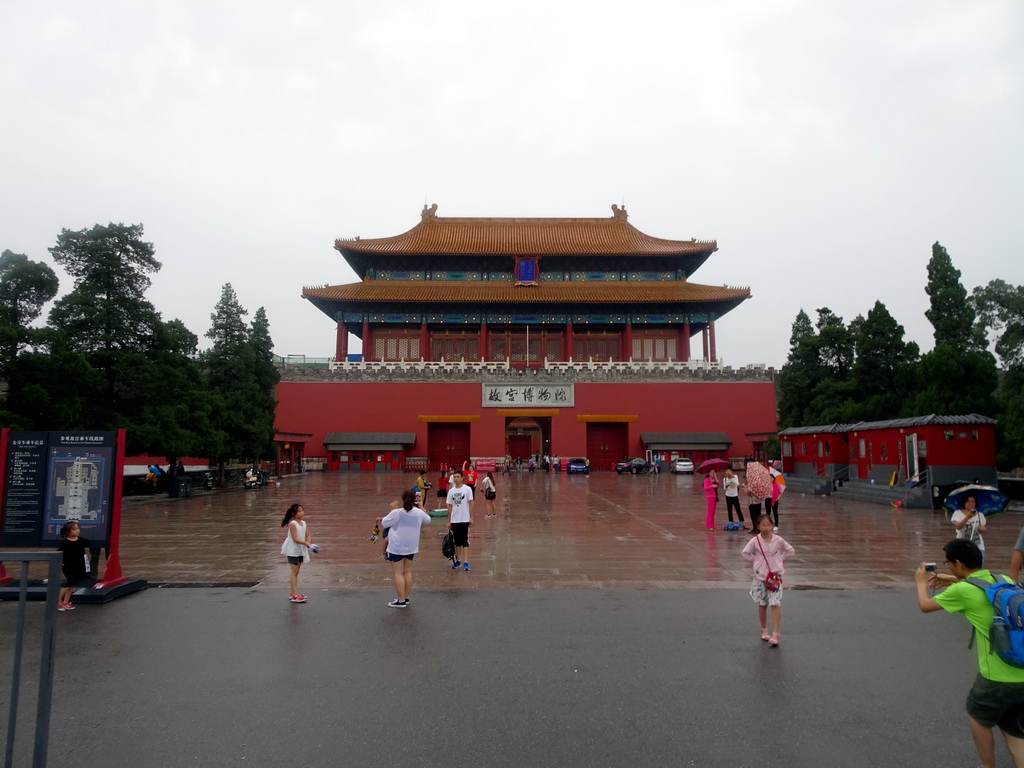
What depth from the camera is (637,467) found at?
31297 millimetres

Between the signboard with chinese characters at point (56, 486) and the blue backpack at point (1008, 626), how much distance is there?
285 inches

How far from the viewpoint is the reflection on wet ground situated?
747 centimetres

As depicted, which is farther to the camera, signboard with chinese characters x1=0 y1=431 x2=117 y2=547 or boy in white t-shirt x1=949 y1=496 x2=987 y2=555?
signboard with chinese characters x1=0 y1=431 x2=117 y2=547

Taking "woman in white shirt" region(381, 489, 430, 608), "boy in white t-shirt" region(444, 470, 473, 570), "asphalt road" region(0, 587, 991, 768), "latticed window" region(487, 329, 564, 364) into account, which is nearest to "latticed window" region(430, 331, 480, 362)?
"latticed window" region(487, 329, 564, 364)

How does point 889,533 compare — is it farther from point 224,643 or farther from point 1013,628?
Answer: point 224,643

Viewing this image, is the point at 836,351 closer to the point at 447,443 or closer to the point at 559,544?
the point at 447,443

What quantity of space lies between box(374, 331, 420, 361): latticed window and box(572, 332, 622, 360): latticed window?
8939 millimetres

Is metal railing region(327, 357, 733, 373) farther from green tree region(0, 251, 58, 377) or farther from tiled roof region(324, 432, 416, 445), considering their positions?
green tree region(0, 251, 58, 377)

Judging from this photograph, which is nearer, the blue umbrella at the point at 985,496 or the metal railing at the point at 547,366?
the blue umbrella at the point at 985,496

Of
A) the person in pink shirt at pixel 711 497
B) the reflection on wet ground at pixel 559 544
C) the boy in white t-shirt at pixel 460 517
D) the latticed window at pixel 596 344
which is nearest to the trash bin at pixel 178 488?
the reflection on wet ground at pixel 559 544

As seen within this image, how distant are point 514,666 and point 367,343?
33.9 metres

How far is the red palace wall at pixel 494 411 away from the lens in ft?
112

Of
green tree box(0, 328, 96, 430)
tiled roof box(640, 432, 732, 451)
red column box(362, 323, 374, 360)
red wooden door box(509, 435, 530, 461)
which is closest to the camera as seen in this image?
green tree box(0, 328, 96, 430)

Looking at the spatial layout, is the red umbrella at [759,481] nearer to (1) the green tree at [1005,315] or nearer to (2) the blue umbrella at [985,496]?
(2) the blue umbrella at [985,496]
